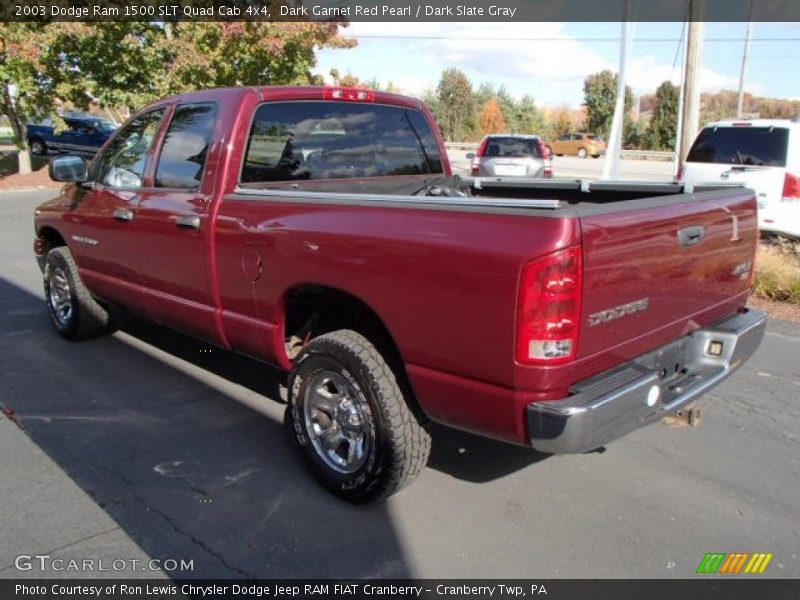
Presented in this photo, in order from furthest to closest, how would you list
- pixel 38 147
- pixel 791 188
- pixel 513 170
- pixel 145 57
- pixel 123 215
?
pixel 38 147 < pixel 513 170 < pixel 145 57 < pixel 791 188 < pixel 123 215

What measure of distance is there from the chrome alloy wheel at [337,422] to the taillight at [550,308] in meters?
0.97

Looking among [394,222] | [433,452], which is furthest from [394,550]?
[394,222]

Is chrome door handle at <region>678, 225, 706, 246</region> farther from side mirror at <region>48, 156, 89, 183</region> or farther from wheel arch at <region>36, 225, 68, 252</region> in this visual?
wheel arch at <region>36, 225, 68, 252</region>

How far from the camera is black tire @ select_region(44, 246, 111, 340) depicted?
17.8 ft

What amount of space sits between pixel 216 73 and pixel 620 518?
14069mm

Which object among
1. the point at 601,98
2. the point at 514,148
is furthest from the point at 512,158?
the point at 601,98

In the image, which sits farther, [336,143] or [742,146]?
[742,146]

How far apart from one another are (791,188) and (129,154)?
8153mm

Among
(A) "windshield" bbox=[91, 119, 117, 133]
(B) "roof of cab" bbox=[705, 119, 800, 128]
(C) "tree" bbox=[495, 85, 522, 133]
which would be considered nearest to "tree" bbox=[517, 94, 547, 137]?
(C) "tree" bbox=[495, 85, 522, 133]

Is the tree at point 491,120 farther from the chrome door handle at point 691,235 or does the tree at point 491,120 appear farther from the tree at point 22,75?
the chrome door handle at point 691,235

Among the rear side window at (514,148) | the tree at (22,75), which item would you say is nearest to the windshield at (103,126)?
the tree at (22,75)

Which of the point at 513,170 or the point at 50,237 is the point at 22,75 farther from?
the point at 50,237

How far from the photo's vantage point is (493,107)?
2077 inches

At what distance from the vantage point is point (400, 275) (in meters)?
2.79
